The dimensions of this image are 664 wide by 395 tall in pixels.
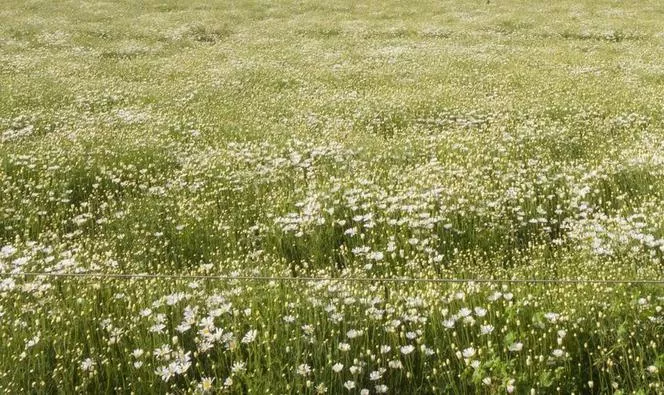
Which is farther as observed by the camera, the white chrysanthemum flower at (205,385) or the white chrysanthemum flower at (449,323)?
the white chrysanthemum flower at (449,323)

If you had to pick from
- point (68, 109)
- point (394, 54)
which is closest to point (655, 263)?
point (68, 109)

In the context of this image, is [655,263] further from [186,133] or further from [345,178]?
[186,133]

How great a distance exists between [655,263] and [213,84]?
14793 millimetres

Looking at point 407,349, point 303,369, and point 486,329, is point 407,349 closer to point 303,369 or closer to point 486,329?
point 486,329

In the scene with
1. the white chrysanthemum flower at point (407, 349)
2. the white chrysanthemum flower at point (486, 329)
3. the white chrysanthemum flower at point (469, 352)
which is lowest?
the white chrysanthemum flower at point (407, 349)

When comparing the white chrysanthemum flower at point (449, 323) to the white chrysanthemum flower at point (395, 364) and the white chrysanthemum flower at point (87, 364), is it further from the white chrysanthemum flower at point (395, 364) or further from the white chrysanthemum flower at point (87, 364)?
the white chrysanthemum flower at point (87, 364)

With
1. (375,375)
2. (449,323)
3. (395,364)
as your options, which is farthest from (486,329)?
(375,375)

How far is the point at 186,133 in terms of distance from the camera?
12.2 meters

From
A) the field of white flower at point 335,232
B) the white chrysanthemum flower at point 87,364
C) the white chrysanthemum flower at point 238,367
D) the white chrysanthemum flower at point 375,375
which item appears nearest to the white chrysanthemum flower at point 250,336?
the field of white flower at point 335,232

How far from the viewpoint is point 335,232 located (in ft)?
23.9

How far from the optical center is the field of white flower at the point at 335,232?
173 inches

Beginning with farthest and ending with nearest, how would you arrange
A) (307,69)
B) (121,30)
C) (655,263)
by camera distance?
(121,30)
(307,69)
(655,263)

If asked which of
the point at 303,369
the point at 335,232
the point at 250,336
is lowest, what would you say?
the point at 335,232

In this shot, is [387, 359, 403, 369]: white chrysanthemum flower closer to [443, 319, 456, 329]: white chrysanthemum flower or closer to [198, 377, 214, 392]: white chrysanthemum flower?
[443, 319, 456, 329]: white chrysanthemum flower
